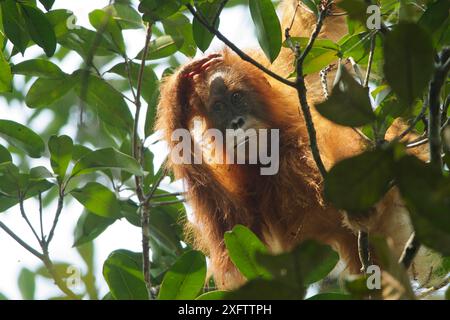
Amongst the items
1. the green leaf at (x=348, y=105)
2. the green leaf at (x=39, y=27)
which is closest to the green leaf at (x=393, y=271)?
the green leaf at (x=348, y=105)

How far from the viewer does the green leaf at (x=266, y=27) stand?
338cm

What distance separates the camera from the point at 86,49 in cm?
434

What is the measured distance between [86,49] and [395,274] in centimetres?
307

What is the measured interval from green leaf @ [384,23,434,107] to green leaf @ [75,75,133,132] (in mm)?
2997

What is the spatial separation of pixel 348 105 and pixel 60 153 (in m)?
2.44

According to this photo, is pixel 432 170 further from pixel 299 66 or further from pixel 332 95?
pixel 299 66

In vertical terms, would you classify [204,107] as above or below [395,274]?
above

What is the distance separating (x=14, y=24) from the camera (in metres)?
3.54

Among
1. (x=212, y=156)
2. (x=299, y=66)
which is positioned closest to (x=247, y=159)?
(x=212, y=156)

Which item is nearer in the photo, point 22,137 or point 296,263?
point 296,263

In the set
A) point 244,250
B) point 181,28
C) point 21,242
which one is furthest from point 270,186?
point 244,250

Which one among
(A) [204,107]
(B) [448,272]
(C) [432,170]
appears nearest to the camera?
(C) [432,170]

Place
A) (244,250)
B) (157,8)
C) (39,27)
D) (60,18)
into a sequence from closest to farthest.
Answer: (244,250) < (157,8) < (39,27) < (60,18)

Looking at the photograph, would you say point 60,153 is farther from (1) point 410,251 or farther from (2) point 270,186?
(1) point 410,251
